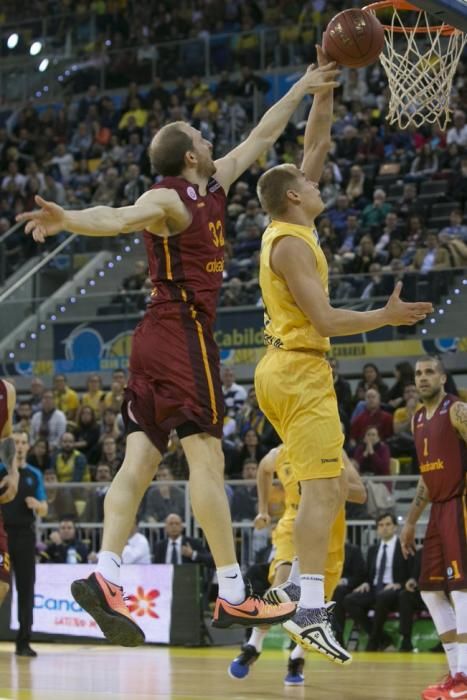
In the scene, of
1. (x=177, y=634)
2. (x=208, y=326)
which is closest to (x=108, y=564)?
(x=208, y=326)

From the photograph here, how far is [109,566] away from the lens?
600 centimetres

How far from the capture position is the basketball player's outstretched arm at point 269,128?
6762 mm

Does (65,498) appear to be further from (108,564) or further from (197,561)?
(108,564)

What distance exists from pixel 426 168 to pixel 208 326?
45.6 feet

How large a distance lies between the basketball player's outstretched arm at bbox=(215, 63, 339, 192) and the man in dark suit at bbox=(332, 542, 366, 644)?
275 inches

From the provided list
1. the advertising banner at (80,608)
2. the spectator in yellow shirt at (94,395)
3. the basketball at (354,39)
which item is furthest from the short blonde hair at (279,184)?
the spectator in yellow shirt at (94,395)

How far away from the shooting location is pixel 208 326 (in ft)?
21.1

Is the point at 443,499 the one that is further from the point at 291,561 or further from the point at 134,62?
the point at 134,62

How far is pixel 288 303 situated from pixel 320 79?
4.27 ft

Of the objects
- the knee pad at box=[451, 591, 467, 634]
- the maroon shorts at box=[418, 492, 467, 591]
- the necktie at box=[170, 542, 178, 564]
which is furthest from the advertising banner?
the knee pad at box=[451, 591, 467, 634]

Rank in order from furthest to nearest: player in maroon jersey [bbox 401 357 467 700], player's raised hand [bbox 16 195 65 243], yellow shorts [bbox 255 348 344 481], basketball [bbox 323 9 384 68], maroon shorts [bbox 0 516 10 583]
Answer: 1. player in maroon jersey [bbox 401 357 467 700]
2. maroon shorts [bbox 0 516 10 583]
3. basketball [bbox 323 9 384 68]
4. yellow shorts [bbox 255 348 344 481]
5. player's raised hand [bbox 16 195 65 243]

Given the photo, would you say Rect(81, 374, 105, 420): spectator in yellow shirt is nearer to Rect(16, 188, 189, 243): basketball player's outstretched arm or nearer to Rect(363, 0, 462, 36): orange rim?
Rect(363, 0, 462, 36): orange rim

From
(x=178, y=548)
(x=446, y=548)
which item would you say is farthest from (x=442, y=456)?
(x=178, y=548)

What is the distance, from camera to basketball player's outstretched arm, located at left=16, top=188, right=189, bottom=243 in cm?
536
